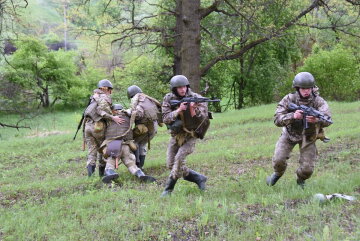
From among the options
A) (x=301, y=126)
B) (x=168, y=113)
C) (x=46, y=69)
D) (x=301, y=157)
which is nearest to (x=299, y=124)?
(x=301, y=126)

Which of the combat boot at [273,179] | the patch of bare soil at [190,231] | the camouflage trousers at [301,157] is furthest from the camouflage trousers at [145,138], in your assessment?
the patch of bare soil at [190,231]

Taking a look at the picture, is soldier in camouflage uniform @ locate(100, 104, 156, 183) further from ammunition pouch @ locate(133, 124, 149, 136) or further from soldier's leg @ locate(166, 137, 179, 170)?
soldier's leg @ locate(166, 137, 179, 170)

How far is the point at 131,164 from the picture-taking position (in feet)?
29.6

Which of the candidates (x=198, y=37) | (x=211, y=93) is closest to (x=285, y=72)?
(x=211, y=93)

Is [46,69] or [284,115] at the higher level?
[46,69]

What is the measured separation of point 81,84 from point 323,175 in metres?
42.3

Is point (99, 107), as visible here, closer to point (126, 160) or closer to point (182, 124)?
point (126, 160)

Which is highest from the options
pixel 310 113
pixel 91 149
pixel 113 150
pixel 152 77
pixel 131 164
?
pixel 152 77

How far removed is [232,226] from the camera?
16.6 ft

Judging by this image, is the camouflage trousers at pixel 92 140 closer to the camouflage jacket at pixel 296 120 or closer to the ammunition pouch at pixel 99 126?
the ammunition pouch at pixel 99 126

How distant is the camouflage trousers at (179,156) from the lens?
285 inches

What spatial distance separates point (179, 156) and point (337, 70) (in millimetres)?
28863

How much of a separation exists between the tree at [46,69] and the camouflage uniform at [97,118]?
1299 inches

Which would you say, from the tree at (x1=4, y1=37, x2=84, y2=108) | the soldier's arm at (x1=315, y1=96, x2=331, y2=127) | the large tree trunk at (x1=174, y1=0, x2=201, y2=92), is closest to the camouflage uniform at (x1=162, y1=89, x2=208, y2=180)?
the soldier's arm at (x1=315, y1=96, x2=331, y2=127)
